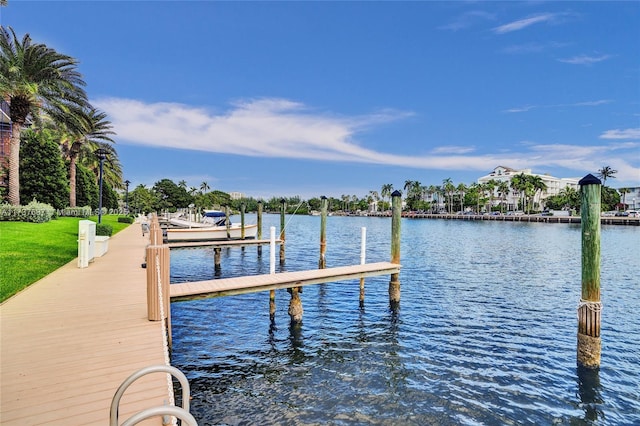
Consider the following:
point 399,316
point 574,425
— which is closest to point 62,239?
point 399,316

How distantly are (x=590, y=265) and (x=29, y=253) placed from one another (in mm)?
18983

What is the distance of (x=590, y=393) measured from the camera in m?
8.86

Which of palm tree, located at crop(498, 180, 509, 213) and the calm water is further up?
palm tree, located at crop(498, 180, 509, 213)

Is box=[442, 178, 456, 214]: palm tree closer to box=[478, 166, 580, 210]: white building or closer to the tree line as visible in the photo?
box=[478, 166, 580, 210]: white building

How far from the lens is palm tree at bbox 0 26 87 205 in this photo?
27.3 metres

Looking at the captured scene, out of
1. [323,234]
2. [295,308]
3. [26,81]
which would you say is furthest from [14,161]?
[295,308]

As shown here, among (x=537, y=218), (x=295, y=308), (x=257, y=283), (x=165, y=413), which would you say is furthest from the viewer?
(x=537, y=218)

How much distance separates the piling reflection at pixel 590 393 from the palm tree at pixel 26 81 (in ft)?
109

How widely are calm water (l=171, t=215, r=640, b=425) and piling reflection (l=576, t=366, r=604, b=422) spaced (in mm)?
32

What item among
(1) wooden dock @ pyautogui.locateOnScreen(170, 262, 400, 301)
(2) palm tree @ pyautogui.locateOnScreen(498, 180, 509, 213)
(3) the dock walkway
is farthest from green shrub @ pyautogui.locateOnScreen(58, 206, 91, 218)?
(2) palm tree @ pyautogui.locateOnScreen(498, 180, 509, 213)

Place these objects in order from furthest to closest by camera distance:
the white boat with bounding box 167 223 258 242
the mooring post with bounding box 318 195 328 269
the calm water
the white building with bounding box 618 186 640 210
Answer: the white building with bounding box 618 186 640 210 → the white boat with bounding box 167 223 258 242 → the mooring post with bounding box 318 195 328 269 → the calm water

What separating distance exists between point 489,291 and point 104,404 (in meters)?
18.2

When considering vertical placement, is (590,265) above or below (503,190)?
below

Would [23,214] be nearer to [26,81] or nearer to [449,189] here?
[26,81]
